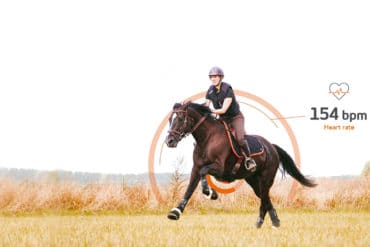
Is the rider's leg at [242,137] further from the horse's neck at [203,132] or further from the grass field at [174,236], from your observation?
the grass field at [174,236]

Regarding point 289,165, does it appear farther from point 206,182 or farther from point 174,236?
point 174,236

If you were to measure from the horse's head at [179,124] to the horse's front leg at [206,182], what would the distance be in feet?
2.37

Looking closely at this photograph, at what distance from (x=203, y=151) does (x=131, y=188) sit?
589cm

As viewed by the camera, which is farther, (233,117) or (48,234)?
(233,117)

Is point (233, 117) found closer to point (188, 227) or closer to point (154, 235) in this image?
point (188, 227)

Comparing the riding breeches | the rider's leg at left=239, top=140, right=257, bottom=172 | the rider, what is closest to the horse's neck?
the rider

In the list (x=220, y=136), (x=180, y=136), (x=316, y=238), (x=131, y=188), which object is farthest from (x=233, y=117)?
(x=131, y=188)

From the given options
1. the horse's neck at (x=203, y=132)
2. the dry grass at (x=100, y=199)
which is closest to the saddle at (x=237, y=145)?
the horse's neck at (x=203, y=132)

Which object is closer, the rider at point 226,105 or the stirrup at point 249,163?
the rider at point 226,105

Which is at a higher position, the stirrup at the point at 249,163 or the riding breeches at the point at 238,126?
the riding breeches at the point at 238,126

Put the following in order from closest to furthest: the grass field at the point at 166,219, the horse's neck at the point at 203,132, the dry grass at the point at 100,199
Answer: the grass field at the point at 166,219 → the horse's neck at the point at 203,132 → the dry grass at the point at 100,199

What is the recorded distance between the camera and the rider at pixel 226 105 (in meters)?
9.86

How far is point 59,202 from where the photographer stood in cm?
1470

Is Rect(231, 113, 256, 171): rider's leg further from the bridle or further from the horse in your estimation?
the bridle
